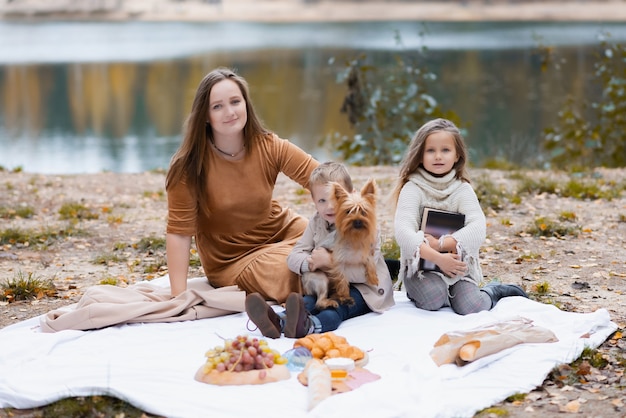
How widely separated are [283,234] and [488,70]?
19375 mm

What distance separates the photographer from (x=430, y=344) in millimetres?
4559

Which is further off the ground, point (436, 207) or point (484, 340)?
point (436, 207)

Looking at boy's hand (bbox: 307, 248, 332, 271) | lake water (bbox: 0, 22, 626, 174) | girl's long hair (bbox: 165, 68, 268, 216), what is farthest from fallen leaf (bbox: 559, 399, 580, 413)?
lake water (bbox: 0, 22, 626, 174)

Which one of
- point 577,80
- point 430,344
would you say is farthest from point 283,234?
point 577,80

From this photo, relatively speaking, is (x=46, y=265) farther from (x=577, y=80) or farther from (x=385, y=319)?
(x=577, y=80)

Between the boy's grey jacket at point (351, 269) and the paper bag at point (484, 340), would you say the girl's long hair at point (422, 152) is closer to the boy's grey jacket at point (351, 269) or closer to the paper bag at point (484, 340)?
the boy's grey jacket at point (351, 269)

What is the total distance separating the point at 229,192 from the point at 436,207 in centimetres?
133

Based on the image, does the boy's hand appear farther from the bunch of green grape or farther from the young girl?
the bunch of green grape

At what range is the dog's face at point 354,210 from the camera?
15.2 feet

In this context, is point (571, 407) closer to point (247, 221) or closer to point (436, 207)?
point (436, 207)

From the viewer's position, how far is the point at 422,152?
5.20 metres

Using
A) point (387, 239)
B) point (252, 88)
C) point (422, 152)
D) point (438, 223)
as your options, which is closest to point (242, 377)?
point (438, 223)

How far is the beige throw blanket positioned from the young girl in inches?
43.3

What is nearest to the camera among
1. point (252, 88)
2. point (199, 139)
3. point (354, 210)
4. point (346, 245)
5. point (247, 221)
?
point (354, 210)
